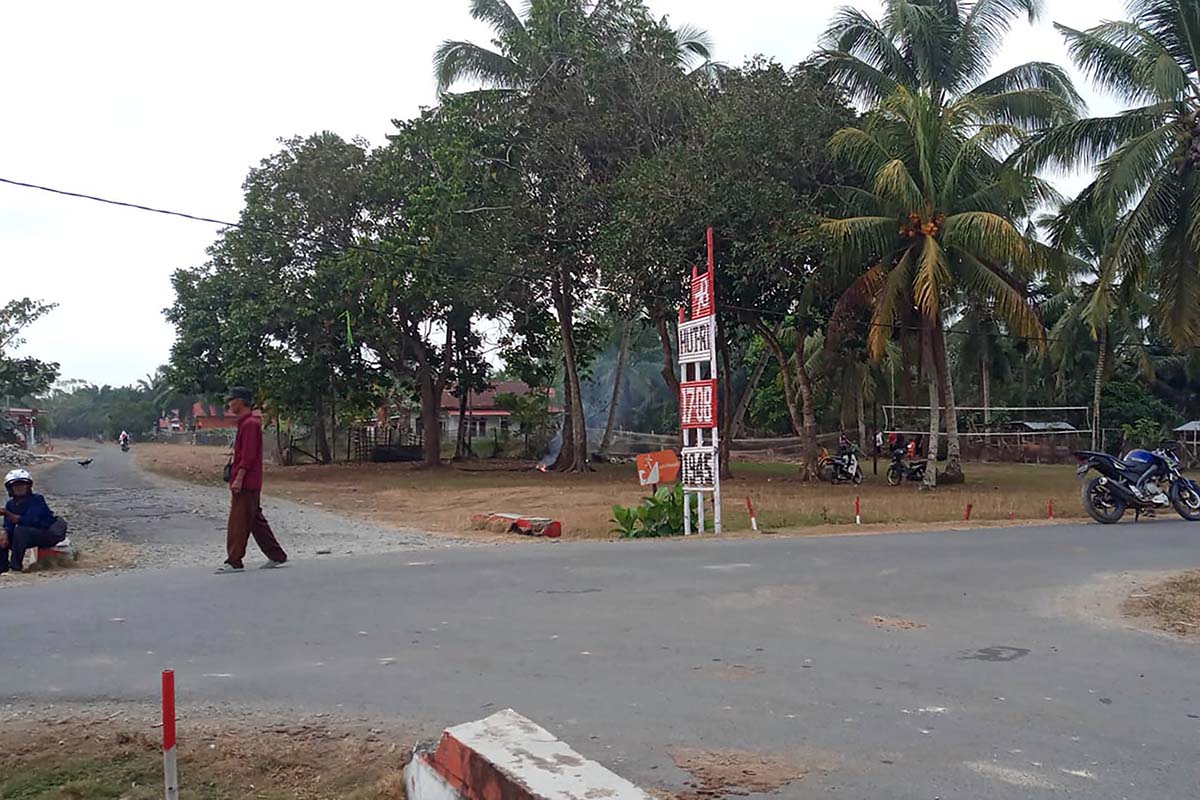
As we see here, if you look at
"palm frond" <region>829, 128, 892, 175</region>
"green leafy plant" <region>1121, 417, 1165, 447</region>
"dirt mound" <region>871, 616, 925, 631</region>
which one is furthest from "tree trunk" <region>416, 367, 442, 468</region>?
"dirt mound" <region>871, 616, 925, 631</region>

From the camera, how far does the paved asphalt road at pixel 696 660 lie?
15.4 ft

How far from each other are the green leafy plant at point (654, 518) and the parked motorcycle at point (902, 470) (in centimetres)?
1378

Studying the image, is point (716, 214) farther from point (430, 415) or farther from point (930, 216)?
point (430, 415)

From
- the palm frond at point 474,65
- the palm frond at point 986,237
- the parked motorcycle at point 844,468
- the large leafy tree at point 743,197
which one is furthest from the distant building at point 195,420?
the palm frond at point 986,237

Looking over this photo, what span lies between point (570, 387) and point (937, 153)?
1560 cm

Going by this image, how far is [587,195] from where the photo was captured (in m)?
26.5

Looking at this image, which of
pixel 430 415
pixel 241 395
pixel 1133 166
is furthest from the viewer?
pixel 430 415

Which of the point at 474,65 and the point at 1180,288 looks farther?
the point at 474,65

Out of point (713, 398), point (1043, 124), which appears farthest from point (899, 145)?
point (713, 398)

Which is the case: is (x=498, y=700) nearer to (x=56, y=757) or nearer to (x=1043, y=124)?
(x=56, y=757)

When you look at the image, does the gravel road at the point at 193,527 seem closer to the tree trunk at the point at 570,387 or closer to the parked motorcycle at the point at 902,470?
the tree trunk at the point at 570,387

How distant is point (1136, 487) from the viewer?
15398mm

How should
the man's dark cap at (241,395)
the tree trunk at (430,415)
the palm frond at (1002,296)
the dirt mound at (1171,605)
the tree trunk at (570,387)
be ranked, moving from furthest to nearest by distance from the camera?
the tree trunk at (430,415) → the tree trunk at (570,387) → the palm frond at (1002,296) → the man's dark cap at (241,395) → the dirt mound at (1171,605)

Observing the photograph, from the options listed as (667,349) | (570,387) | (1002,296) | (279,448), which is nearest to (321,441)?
(279,448)
